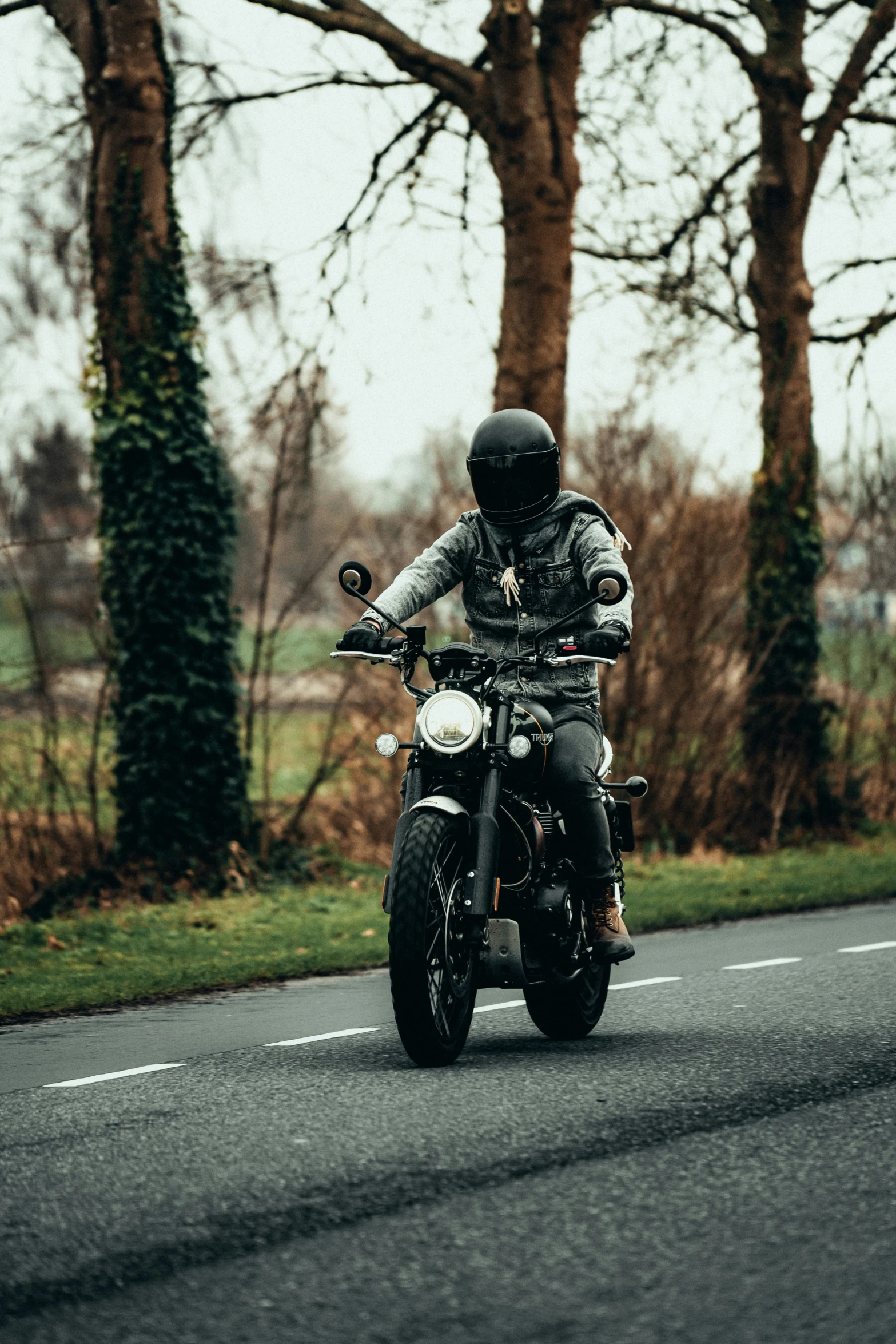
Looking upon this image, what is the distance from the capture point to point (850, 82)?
696 inches

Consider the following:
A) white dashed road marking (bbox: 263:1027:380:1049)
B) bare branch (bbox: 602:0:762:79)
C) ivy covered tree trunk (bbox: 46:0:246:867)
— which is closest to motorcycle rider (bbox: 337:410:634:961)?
white dashed road marking (bbox: 263:1027:380:1049)

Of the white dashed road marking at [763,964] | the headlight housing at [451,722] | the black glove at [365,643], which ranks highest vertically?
the black glove at [365,643]

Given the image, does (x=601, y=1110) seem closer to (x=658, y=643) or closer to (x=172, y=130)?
(x=172, y=130)

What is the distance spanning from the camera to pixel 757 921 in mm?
11422

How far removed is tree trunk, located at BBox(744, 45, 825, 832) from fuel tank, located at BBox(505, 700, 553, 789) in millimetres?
11678

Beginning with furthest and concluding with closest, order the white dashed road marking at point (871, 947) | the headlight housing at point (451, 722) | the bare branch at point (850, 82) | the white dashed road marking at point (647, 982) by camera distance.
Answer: the bare branch at point (850, 82), the white dashed road marking at point (871, 947), the white dashed road marking at point (647, 982), the headlight housing at point (451, 722)

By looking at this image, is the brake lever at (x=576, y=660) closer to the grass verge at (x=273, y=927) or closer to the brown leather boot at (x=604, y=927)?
the brown leather boot at (x=604, y=927)

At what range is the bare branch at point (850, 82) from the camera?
1723 cm

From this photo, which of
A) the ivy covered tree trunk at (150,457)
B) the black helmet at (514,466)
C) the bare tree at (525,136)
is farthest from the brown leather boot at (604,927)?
the bare tree at (525,136)

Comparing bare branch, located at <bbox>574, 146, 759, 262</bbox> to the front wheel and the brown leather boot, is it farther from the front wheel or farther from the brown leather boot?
the front wheel

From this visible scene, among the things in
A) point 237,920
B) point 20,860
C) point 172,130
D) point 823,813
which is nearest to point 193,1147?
point 237,920

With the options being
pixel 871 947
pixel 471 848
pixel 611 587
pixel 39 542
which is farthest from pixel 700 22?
pixel 471 848

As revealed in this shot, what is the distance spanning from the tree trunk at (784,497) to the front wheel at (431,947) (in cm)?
1205

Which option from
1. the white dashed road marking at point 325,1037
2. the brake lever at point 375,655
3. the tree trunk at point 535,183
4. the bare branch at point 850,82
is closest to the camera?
the brake lever at point 375,655
